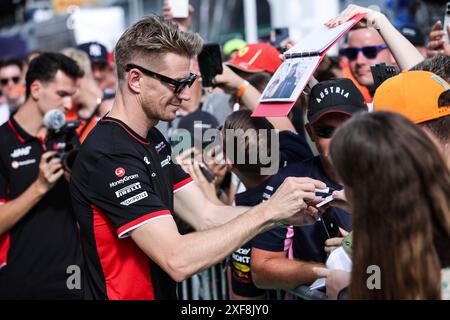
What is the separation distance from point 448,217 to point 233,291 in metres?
2.53

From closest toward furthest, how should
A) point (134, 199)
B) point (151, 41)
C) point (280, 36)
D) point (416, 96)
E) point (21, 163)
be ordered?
point (416, 96)
point (134, 199)
point (151, 41)
point (21, 163)
point (280, 36)

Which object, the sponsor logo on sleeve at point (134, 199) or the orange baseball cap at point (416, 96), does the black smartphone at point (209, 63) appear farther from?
the orange baseball cap at point (416, 96)

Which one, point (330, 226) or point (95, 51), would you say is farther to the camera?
point (95, 51)

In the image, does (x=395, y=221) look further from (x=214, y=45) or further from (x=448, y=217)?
(x=214, y=45)

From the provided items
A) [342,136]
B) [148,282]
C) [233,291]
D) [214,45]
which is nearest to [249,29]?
[214,45]

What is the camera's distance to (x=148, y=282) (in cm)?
341

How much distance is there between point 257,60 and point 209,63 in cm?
100

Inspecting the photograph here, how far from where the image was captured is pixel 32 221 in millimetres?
5074

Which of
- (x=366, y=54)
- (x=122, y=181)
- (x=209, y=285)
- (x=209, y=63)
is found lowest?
(x=209, y=285)

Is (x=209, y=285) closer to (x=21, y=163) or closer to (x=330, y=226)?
(x=21, y=163)

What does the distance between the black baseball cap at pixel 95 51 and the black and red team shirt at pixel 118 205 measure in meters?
→ 4.52

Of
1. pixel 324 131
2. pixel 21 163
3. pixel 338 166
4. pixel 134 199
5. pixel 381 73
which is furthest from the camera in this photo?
pixel 21 163

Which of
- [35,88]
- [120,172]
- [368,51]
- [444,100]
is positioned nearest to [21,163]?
[35,88]

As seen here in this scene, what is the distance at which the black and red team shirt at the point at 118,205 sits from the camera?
10.5ft
